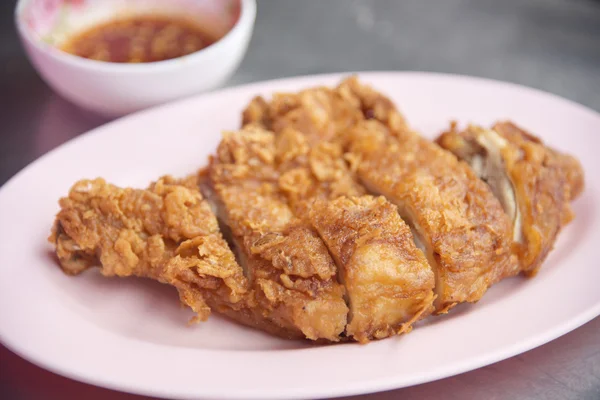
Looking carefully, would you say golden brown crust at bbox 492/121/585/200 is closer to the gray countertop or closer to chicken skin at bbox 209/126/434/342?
chicken skin at bbox 209/126/434/342

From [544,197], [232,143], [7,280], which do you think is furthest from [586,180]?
[7,280]

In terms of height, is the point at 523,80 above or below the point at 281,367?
above

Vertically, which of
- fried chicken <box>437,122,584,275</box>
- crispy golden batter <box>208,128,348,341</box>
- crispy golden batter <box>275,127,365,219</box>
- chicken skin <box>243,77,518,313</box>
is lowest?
crispy golden batter <box>208,128,348,341</box>

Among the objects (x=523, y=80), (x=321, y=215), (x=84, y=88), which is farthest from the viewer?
(x=523, y=80)

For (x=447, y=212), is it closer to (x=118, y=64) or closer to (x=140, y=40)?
(x=118, y=64)

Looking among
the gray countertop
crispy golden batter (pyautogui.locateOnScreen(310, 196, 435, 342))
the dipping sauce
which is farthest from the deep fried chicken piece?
the gray countertop

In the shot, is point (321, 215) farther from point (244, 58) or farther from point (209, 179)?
point (244, 58)

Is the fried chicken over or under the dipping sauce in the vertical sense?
over
